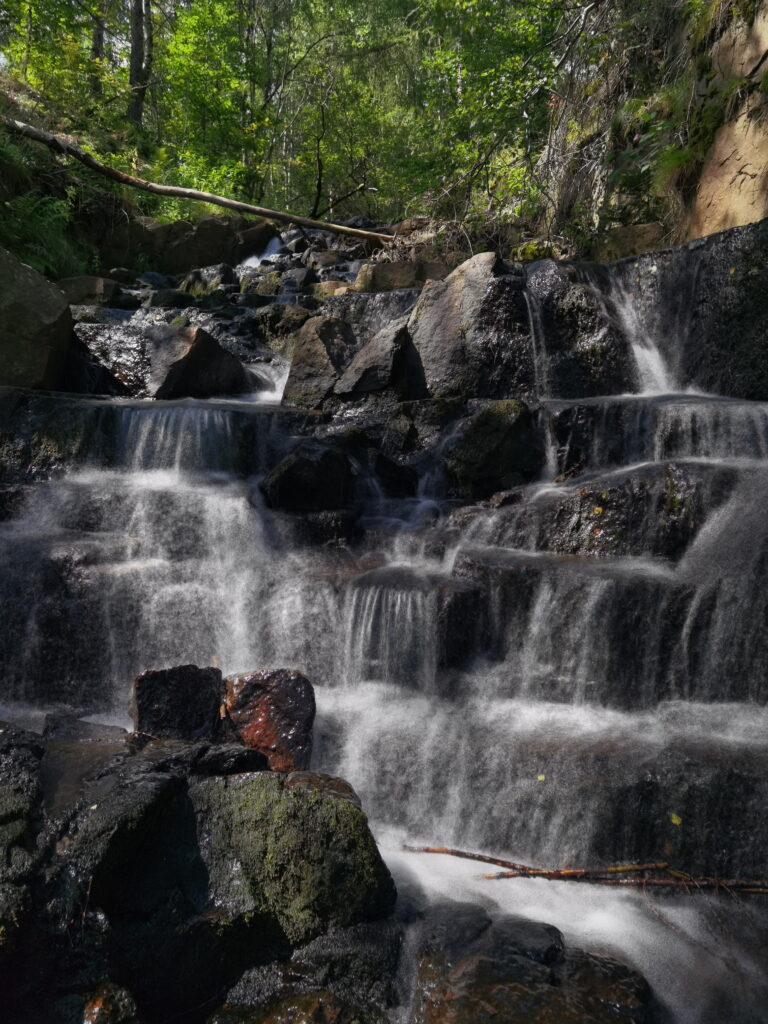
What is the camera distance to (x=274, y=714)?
491 cm

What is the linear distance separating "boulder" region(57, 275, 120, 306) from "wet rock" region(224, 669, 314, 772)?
975 centimetres

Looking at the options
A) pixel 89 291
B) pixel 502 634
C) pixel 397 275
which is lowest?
pixel 502 634

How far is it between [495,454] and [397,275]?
6.60m

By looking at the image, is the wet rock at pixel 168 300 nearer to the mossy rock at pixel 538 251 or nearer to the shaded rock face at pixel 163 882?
the mossy rock at pixel 538 251

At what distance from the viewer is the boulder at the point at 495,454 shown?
789 centimetres

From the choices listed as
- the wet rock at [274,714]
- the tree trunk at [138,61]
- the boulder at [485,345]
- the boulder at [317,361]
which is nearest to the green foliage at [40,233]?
the boulder at [317,361]

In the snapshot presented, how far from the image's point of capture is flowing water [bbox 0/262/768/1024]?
152 inches

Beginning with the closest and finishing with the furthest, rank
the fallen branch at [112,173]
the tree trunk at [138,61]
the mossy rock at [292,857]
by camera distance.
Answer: the mossy rock at [292,857]
the fallen branch at [112,173]
the tree trunk at [138,61]

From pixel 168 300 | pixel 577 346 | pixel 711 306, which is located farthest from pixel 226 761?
pixel 168 300

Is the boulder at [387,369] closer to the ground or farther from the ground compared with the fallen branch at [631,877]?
farther from the ground

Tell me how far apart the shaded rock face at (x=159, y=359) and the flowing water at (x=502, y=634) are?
1.44 metres

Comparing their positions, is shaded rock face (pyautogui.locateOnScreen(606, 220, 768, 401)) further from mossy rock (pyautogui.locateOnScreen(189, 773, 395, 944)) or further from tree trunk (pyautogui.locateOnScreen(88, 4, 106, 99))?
tree trunk (pyautogui.locateOnScreen(88, 4, 106, 99))

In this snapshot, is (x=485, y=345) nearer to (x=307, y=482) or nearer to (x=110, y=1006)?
(x=307, y=482)

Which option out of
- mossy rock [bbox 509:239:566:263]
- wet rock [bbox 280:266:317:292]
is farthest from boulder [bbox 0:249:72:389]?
mossy rock [bbox 509:239:566:263]
